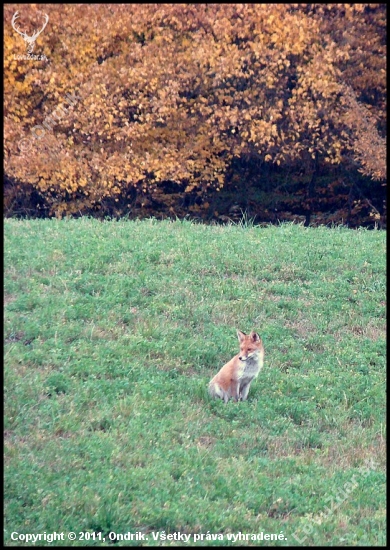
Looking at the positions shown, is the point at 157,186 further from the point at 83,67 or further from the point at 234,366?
the point at 234,366

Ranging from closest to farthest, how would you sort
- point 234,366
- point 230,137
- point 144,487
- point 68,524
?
1. point 68,524
2. point 144,487
3. point 234,366
4. point 230,137

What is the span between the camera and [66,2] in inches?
726

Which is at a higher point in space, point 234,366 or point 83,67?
point 83,67

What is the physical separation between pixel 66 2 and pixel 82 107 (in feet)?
8.84

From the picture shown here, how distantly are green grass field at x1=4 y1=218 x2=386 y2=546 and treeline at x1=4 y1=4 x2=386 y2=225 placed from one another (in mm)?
4370

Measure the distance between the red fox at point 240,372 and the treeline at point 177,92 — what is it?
10.8 metres

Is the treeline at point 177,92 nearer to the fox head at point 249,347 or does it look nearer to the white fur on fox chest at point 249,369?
the fox head at point 249,347

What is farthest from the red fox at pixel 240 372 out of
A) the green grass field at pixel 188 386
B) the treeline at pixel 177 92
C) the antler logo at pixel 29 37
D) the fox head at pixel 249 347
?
the antler logo at pixel 29 37

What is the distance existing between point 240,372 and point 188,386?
2.55 ft

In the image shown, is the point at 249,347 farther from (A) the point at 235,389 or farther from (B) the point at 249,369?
(A) the point at 235,389

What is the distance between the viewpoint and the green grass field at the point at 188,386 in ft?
20.8

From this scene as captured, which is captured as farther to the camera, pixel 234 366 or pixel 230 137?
pixel 230 137

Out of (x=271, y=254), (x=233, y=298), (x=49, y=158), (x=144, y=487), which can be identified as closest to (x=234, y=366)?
(x=144, y=487)

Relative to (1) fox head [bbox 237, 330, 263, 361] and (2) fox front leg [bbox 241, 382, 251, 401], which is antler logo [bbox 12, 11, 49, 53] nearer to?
(1) fox head [bbox 237, 330, 263, 361]
